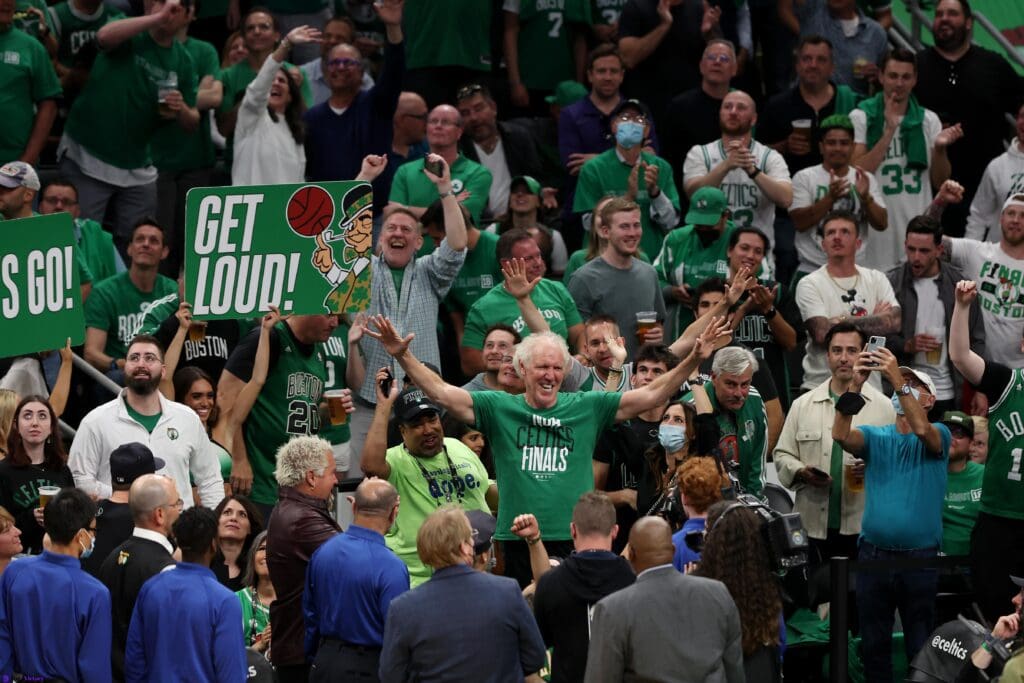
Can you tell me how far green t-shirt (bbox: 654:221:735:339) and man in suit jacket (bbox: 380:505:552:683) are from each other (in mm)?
5204

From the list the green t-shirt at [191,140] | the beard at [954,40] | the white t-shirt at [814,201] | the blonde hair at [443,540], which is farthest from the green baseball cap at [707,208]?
the blonde hair at [443,540]

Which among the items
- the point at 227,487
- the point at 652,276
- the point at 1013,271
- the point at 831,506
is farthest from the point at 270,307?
the point at 1013,271

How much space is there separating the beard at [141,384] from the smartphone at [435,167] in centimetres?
236

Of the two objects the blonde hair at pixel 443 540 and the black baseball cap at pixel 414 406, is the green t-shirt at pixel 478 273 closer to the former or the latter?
the black baseball cap at pixel 414 406

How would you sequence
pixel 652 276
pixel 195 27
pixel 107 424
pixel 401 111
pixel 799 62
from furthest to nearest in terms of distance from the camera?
pixel 195 27 < pixel 799 62 < pixel 401 111 < pixel 652 276 < pixel 107 424

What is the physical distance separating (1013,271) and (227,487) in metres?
5.58

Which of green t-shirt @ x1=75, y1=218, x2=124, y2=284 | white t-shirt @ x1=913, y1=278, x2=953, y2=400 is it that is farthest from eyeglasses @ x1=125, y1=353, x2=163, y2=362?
white t-shirt @ x1=913, y1=278, x2=953, y2=400

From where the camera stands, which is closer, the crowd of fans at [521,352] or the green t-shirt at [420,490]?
the crowd of fans at [521,352]

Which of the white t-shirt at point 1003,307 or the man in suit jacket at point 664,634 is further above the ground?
the white t-shirt at point 1003,307

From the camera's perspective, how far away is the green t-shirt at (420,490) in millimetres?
8961

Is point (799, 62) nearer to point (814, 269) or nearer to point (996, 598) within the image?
point (814, 269)

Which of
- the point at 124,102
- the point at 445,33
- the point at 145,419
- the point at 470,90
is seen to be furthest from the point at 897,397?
the point at 124,102

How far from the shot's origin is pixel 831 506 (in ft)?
34.7

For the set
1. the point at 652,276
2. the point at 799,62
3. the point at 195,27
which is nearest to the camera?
the point at 652,276
